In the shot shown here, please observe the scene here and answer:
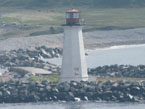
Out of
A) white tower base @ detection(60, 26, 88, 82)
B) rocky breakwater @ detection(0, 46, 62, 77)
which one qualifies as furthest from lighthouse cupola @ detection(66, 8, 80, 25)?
rocky breakwater @ detection(0, 46, 62, 77)

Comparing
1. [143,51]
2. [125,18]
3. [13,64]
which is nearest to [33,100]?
[13,64]

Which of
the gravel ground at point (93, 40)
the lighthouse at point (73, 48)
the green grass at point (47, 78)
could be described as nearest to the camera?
the lighthouse at point (73, 48)

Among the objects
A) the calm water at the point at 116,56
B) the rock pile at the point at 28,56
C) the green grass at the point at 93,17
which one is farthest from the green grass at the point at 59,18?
the rock pile at the point at 28,56

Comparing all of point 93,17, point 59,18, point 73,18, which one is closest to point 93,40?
point 59,18

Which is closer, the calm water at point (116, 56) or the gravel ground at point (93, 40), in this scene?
the calm water at point (116, 56)

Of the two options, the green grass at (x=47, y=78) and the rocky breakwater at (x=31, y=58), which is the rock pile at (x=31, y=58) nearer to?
the rocky breakwater at (x=31, y=58)

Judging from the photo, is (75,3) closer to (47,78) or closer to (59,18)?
(59,18)

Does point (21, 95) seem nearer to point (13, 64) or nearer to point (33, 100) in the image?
point (33, 100)
